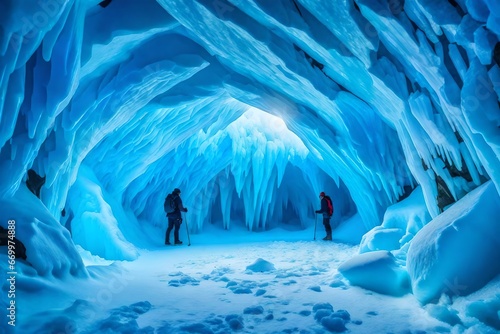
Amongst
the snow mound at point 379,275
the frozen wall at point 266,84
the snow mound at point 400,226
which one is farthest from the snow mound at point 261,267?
the frozen wall at point 266,84

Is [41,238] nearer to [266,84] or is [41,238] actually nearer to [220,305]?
[220,305]

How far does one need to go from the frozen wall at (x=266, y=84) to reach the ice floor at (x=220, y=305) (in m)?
1.58

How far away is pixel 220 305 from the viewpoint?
3248mm

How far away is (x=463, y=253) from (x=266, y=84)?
207 inches

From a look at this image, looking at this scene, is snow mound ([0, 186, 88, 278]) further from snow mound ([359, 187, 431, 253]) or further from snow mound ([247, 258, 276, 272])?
snow mound ([359, 187, 431, 253])

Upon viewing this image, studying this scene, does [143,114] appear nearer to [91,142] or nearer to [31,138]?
[91,142]

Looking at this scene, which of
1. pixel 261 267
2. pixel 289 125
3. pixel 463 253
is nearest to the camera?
pixel 463 253

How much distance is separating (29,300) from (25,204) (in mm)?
1604

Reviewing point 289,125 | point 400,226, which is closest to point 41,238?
point 400,226

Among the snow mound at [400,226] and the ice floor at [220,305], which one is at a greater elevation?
the snow mound at [400,226]

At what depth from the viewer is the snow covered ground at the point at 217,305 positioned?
2.64 meters

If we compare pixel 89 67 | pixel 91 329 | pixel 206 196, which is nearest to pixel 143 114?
pixel 89 67

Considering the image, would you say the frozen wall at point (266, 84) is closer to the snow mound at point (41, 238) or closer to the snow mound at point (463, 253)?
the snow mound at point (41, 238)

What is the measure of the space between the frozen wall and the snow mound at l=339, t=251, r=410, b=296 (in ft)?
4.55
